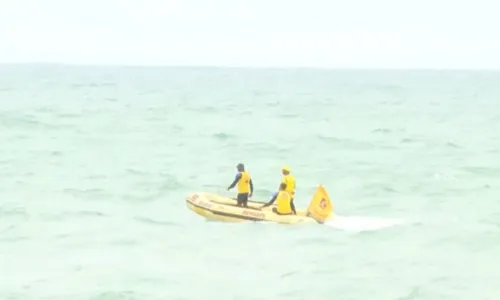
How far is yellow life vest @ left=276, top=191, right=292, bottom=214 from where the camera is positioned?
24797 mm

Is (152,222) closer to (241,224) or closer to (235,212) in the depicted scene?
(235,212)

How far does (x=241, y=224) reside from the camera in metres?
24.9

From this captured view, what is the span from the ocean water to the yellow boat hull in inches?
10.3

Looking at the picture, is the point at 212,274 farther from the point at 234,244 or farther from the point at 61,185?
the point at 61,185

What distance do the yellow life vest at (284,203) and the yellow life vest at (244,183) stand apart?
3.36 ft

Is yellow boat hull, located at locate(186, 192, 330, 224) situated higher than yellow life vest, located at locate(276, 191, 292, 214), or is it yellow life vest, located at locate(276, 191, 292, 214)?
yellow life vest, located at locate(276, 191, 292, 214)

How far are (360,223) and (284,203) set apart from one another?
2529 millimetres

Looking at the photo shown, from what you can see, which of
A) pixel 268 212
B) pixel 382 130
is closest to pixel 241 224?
pixel 268 212

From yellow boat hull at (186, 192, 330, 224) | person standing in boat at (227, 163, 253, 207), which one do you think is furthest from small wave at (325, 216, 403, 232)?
person standing in boat at (227, 163, 253, 207)

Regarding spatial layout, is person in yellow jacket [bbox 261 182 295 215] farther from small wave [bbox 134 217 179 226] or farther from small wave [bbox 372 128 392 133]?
small wave [bbox 372 128 392 133]

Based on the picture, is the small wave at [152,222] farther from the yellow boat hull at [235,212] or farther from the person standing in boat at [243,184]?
the person standing in boat at [243,184]

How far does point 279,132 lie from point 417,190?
26757 mm

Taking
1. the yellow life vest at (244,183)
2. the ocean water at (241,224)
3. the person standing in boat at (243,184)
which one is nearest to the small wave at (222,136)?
the ocean water at (241,224)

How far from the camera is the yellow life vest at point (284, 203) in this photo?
24797 millimetres
